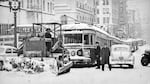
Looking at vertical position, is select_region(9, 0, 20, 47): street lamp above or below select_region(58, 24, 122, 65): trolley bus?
above

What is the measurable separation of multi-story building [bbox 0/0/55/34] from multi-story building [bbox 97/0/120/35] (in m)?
0.68

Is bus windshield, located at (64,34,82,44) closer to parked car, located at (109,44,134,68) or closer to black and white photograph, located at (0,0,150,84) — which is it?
parked car, located at (109,44,134,68)

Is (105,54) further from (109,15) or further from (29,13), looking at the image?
(29,13)

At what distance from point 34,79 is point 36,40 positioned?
917 millimetres

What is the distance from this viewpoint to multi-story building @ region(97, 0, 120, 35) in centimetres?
542

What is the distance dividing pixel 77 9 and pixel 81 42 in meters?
2.26

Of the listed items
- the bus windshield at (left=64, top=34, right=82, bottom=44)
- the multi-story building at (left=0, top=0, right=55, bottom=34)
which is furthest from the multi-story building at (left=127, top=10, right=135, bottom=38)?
the bus windshield at (left=64, top=34, right=82, bottom=44)

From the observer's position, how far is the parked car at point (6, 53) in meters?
5.43

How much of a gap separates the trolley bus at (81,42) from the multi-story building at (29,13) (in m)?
1.48

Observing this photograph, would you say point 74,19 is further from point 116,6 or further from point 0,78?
point 0,78

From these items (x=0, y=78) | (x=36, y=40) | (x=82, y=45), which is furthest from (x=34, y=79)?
(x=82, y=45)

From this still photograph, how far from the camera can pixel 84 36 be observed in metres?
7.96

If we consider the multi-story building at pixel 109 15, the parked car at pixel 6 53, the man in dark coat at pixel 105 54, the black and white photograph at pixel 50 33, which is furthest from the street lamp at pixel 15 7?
the man in dark coat at pixel 105 54

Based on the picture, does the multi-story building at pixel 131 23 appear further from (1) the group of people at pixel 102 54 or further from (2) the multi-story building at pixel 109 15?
(1) the group of people at pixel 102 54
